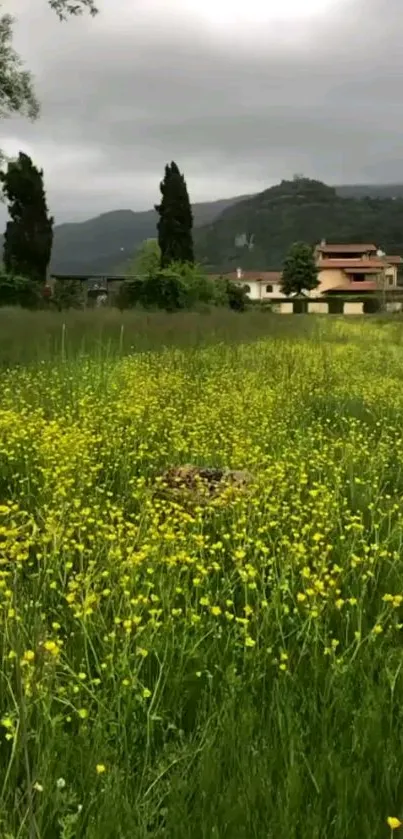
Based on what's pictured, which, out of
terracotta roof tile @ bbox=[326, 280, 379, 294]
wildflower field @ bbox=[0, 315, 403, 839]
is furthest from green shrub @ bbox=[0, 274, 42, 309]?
terracotta roof tile @ bbox=[326, 280, 379, 294]

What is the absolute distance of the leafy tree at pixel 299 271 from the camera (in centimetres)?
6688

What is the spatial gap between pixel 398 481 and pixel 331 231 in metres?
122

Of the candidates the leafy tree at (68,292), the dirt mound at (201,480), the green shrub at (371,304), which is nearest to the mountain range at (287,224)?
the green shrub at (371,304)

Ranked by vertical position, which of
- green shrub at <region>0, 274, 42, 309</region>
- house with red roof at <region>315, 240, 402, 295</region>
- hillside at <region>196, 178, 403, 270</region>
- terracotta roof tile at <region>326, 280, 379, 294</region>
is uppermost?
hillside at <region>196, 178, 403, 270</region>

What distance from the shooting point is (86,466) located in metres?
4.91

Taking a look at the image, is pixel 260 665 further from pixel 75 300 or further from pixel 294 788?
pixel 75 300

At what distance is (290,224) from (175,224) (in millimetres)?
91584

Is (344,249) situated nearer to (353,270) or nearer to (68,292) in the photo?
(353,270)

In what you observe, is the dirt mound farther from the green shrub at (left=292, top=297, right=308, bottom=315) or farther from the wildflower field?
the green shrub at (left=292, top=297, right=308, bottom=315)

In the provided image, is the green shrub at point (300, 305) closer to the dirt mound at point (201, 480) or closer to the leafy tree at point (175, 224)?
the leafy tree at point (175, 224)

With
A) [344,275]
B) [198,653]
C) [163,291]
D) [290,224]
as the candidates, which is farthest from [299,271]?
[198,653]

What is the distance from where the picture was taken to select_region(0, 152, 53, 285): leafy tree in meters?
36.5

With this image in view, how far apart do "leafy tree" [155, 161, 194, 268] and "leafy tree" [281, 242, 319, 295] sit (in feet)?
84.8

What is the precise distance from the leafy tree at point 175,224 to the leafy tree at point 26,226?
7048 mm
